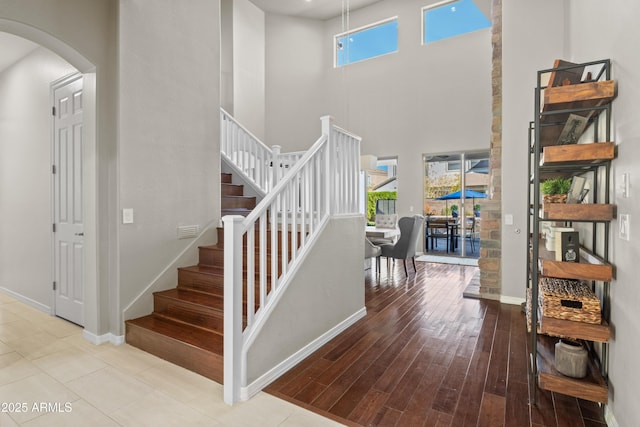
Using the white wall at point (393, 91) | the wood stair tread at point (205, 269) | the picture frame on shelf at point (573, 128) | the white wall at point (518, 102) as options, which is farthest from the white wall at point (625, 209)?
the white wall at point (393, 91)

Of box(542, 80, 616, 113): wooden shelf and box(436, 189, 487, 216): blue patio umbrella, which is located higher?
box(542, 80, 616, 113): wooden shelf

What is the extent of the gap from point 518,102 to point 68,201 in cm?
551

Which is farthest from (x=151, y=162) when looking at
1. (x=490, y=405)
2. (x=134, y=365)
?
(x=490, y=405)

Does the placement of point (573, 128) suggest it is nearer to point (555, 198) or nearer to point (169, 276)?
point (555, 198)

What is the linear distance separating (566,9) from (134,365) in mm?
5712

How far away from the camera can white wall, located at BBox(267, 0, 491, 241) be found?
7.36 metres

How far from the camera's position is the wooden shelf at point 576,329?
1838 mm

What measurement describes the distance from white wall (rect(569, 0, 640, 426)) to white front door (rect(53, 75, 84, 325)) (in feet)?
14.3

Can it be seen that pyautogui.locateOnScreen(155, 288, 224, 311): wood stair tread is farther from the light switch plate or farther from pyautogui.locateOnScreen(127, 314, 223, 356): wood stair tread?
the light switch plate

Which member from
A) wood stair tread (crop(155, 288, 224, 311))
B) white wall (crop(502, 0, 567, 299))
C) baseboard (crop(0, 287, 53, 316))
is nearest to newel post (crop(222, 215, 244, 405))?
wood stair tread (crop(155, 288, 224, 311))

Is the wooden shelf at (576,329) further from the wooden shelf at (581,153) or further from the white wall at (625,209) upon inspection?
the wooden shelf at (581,153)

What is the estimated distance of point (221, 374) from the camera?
2.36 meters

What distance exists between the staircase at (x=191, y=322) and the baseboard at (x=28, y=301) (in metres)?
1.74

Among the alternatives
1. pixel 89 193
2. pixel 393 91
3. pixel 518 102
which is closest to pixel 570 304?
pixel 518 102
